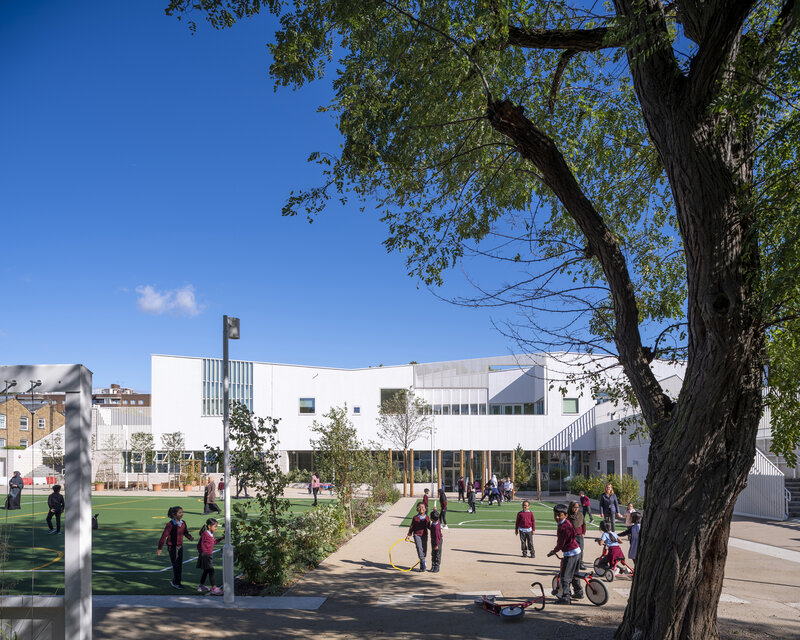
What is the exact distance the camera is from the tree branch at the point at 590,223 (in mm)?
8797

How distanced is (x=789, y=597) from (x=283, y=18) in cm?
1335

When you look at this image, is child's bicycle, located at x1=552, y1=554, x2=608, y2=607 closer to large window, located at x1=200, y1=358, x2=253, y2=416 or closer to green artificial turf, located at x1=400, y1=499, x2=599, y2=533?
green artificial turf, located at x1=400, y1=499, x2=599, y2=533

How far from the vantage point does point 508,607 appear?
10.9m

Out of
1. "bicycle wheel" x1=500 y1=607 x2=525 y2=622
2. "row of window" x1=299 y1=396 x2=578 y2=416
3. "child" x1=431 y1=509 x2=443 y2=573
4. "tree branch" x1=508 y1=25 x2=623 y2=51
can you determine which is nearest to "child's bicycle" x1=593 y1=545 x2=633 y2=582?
"child" x1=431 y1=509 x2=443 y2=573

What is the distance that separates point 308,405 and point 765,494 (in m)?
36.5

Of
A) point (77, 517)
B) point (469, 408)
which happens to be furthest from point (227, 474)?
point (469, 408)

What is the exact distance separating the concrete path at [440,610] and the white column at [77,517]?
9.20ft

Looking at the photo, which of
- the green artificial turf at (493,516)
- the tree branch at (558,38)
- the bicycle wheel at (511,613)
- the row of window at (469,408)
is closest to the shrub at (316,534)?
the green artificial turf at (493,516)

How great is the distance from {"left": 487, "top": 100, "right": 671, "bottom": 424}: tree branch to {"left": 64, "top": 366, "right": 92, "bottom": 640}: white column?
602 cm

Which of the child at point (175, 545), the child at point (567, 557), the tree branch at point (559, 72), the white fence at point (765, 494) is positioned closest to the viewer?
the tree branch at point (559, 72)

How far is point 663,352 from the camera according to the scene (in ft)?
30.8

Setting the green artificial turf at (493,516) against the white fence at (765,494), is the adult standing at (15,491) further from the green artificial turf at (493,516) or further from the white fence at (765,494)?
the white fence at (765,494)

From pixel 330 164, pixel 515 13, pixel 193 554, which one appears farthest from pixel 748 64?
pixel 193 554

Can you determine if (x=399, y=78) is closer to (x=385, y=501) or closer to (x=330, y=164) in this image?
(x=330, y=164)
